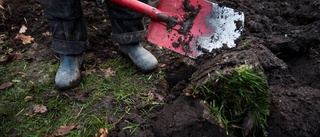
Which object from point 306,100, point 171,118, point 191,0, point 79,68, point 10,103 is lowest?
point 10,103

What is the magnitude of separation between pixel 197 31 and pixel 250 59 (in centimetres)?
63

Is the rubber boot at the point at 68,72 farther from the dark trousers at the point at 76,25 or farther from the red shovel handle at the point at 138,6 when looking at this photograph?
the red shovel handle at the point at 138,6

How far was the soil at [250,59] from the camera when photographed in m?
1.86

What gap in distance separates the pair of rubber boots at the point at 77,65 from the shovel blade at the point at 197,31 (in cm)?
15

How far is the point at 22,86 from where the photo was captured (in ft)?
8.23

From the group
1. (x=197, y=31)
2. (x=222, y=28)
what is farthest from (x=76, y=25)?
(x=222, y=28)

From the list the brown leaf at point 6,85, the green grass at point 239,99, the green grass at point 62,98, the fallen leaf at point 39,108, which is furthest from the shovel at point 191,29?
the brown leaf at point 6,85

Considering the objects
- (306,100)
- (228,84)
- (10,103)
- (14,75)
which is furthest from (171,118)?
(14,75)

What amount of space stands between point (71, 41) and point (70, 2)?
329 millimetres

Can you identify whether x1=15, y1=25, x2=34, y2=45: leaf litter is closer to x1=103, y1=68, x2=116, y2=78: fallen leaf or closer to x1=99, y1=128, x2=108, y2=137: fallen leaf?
x1=103, y1=68, x2=116, y2=78: fallen leaf

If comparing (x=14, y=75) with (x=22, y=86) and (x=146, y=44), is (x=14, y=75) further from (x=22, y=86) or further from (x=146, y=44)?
(x=146, y=44)

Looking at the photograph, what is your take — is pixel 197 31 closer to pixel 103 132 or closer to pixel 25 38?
pixel 103 132

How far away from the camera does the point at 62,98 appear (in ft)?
7.76

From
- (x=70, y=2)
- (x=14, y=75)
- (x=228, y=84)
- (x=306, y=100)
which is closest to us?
(x=228, y=84)
